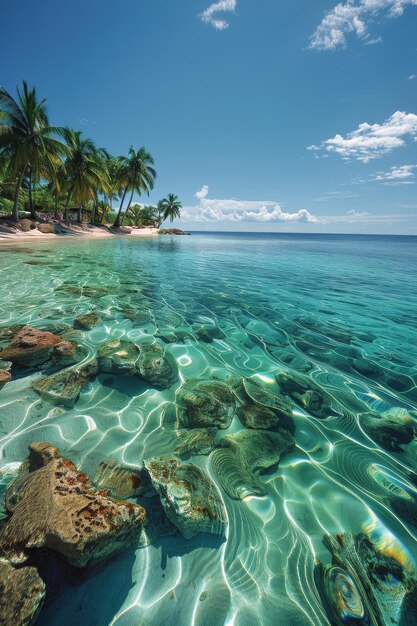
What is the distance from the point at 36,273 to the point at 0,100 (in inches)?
818

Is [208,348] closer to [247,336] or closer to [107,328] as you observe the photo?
[247,336]

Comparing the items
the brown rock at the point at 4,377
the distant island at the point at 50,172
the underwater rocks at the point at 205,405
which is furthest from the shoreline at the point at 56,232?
the underwater rocks at the point at 205,405

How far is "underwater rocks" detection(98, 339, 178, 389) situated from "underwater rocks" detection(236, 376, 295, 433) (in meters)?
1.17

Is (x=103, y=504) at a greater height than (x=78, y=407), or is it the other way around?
(x=103, y=504)

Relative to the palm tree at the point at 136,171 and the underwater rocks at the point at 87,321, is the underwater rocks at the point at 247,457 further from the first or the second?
the palm tree at the point at 136,171

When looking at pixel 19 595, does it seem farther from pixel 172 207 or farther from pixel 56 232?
pixel 172 207

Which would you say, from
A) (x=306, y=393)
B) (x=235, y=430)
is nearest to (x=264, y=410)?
(x=235, y=430)

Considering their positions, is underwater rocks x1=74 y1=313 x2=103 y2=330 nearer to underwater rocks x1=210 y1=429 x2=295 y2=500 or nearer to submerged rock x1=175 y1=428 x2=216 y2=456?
submerged rock x1=175 y1=428 x2=216 y2=456

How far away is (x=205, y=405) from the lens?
3002 mm

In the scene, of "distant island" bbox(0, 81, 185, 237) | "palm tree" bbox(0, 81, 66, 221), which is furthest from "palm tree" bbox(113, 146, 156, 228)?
"palm tree" bbox(0, 81, 66, 221)

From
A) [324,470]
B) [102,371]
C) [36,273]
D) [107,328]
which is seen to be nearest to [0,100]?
[36,273]

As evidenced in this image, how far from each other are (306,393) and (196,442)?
1.84 metres

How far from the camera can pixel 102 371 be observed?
3605 millimetres

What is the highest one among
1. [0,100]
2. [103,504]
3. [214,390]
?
[0,100]
